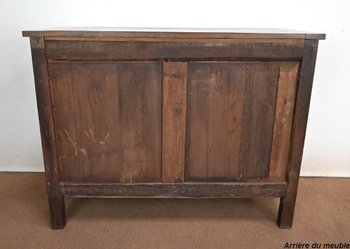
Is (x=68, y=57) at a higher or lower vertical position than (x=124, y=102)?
higher

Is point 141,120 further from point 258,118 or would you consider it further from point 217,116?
point 258,118

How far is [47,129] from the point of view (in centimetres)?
135

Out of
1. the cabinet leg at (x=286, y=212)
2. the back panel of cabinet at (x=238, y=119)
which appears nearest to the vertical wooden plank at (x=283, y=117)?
the back panel of cabinet at (x=238, y=119)

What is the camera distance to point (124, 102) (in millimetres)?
1334

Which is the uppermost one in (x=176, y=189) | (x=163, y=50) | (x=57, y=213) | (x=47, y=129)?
(x=163, y=50)

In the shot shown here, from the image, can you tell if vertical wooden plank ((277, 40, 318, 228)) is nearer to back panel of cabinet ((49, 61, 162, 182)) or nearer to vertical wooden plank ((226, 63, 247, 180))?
vertical wooden plank ((226, 63, 247, 180))

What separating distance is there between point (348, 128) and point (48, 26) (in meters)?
1.80

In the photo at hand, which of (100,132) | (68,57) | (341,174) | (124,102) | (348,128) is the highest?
(68,57)

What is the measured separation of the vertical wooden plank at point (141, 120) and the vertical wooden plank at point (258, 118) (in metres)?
0.36

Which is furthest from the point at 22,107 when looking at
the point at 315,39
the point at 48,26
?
the point at 315,39

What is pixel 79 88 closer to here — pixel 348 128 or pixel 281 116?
pixel 281 116

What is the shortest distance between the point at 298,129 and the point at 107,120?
782mm

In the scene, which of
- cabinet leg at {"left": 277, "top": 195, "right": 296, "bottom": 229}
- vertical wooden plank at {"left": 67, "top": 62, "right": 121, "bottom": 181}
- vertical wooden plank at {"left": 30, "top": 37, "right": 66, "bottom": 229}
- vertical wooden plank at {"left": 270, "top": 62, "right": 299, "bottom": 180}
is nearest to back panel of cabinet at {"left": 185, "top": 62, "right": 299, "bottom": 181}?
vertical wooden plank at {"left": 270, "top": 62, "right": 299, "bottom": 180}

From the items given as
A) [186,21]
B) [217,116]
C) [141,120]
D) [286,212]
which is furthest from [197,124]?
[186,21]
